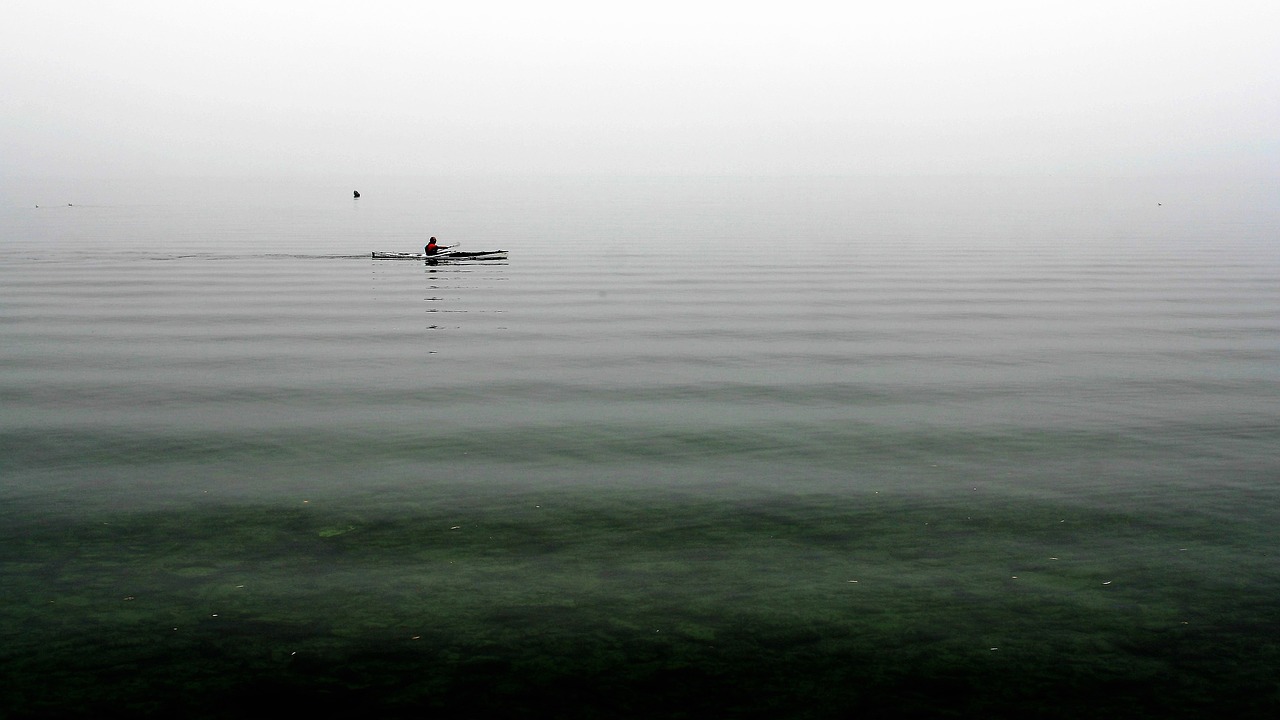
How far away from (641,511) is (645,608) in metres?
3.81

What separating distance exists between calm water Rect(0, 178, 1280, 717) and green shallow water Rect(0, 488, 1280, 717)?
6 centimetres

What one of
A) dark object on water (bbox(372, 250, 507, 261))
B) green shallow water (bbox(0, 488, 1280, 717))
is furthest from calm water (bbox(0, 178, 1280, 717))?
dark object on water (bbox(372, 250, 507, 261))

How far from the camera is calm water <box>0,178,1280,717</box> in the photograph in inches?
467

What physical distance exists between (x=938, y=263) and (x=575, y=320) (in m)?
32.8

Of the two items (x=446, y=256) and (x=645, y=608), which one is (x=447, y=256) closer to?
(x=446, y=256)

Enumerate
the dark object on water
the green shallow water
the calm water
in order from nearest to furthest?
1. the green shallow water
2. the calm water
3. the dark object on water

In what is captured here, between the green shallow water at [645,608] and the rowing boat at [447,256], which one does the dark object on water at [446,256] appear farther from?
the green shallow water at [645,608]

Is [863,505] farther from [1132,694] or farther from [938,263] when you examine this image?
[938,263]

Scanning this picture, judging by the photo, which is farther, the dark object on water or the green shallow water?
the dark object on water

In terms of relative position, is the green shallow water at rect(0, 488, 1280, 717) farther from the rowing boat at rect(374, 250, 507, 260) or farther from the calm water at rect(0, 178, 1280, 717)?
the rowing boat at rect(374, 250, 507, 260)

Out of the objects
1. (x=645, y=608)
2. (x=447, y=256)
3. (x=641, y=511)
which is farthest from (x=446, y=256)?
(x=645, y=608)

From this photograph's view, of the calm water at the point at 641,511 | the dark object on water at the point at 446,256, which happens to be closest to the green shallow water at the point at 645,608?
the calm water at the point at 641,511

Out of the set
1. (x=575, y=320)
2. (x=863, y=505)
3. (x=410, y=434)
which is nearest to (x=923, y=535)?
(x=863, y=505)

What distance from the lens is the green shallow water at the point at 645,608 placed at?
11469 millimetres
